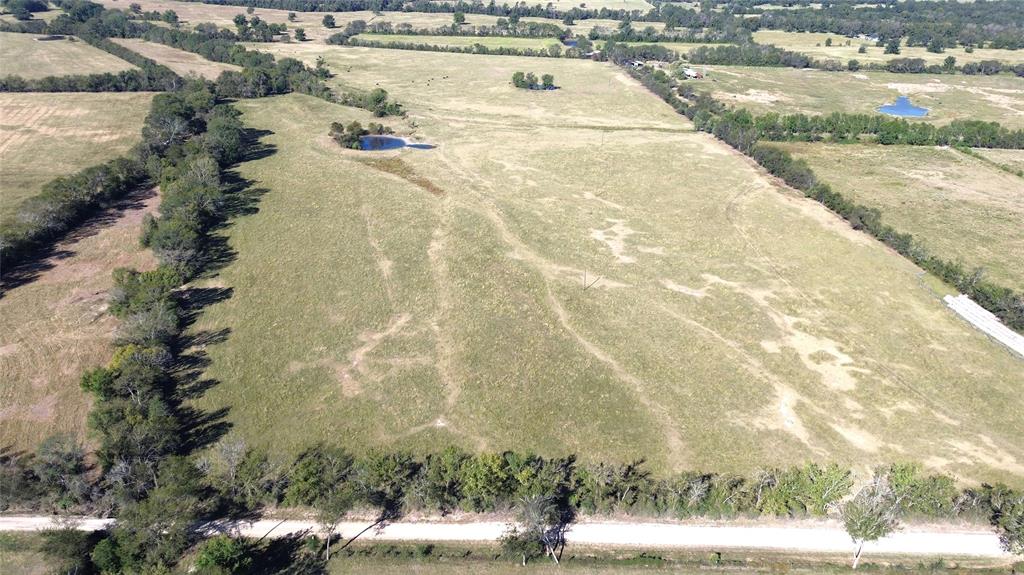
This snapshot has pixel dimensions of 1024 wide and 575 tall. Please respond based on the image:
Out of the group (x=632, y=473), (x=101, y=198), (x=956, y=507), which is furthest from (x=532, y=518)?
(x=101, y=198)

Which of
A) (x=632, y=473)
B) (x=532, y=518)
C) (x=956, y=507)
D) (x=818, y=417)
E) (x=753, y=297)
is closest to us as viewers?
(x=532, y=518)

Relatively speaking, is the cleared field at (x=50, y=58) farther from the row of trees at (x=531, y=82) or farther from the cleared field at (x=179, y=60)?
the row of trees at (x=531, y=82)

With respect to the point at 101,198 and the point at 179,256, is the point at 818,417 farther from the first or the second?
the point at 101,198

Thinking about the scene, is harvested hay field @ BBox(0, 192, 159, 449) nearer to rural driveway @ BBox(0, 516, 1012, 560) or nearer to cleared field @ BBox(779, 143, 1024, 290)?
rural driveway @ BBox(0, 516, 1012, 560)

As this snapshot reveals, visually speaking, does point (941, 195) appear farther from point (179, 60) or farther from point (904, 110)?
point (179, 60)

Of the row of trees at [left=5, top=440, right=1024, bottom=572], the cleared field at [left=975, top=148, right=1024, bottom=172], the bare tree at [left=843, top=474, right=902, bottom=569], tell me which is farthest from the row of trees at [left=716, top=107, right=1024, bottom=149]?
the bare tree at [left=843, top=474, right=902, bottom=569]

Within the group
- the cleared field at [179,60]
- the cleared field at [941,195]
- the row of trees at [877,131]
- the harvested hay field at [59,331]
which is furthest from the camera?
the cleared field at [179,60]

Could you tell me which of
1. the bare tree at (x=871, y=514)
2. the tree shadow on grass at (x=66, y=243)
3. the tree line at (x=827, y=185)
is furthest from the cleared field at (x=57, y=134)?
the tree line at (x=827, y=185)
